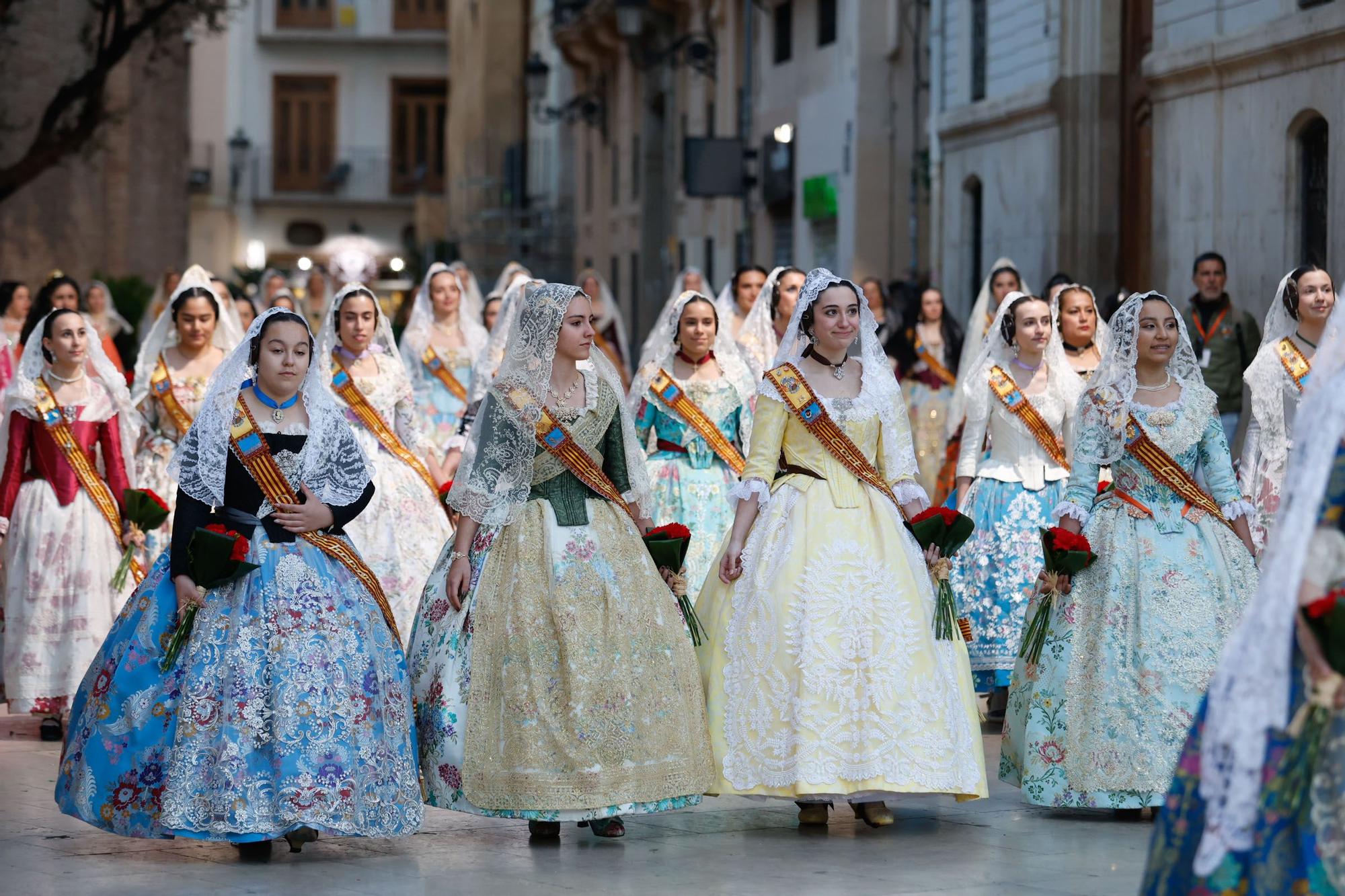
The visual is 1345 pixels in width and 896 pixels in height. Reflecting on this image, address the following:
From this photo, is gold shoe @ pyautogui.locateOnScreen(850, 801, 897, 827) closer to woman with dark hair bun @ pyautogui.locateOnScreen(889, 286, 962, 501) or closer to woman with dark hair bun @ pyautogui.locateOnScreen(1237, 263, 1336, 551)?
woman with dark hair bun @ pyautogui.locateOnScreen(1237, 263, 1336, 551)

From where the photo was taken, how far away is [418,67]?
55406mm

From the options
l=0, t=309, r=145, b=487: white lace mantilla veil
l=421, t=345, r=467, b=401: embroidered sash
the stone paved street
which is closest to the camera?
the stone paved street

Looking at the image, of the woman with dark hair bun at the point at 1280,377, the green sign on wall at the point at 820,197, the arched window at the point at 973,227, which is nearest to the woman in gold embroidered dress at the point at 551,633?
the woman with dark hair bun at the point at 1280,377

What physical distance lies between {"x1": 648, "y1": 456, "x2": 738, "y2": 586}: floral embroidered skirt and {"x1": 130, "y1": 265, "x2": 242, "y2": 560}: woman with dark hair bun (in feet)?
7.28

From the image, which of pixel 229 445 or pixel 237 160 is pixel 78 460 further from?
pixel 237 160

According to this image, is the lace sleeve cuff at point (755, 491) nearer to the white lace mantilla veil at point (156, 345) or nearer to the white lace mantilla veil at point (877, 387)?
the white lace mantilla veil at point (877, 387)

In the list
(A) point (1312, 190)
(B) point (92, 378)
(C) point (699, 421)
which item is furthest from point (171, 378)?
(A) point (1312, 190)

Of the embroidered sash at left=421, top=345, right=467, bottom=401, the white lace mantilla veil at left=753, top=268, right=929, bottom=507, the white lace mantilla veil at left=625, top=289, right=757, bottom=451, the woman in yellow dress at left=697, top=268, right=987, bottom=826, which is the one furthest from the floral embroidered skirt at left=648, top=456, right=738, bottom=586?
the woman in yellow dress at left=697, top=268, right=987, bottom=826

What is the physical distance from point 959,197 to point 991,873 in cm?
1503

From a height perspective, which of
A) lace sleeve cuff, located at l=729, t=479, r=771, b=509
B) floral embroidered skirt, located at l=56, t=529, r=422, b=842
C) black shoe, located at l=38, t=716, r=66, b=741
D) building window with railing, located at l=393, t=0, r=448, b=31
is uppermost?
building window with railing, located at l=393, t=0, r=448, b=31

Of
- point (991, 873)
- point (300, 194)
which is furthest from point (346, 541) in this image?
point (300, 194)

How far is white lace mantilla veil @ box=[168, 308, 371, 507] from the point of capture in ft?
24.3

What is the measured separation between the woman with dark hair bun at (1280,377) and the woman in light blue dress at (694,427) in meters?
2.47

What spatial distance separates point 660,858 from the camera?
7.31 metres
